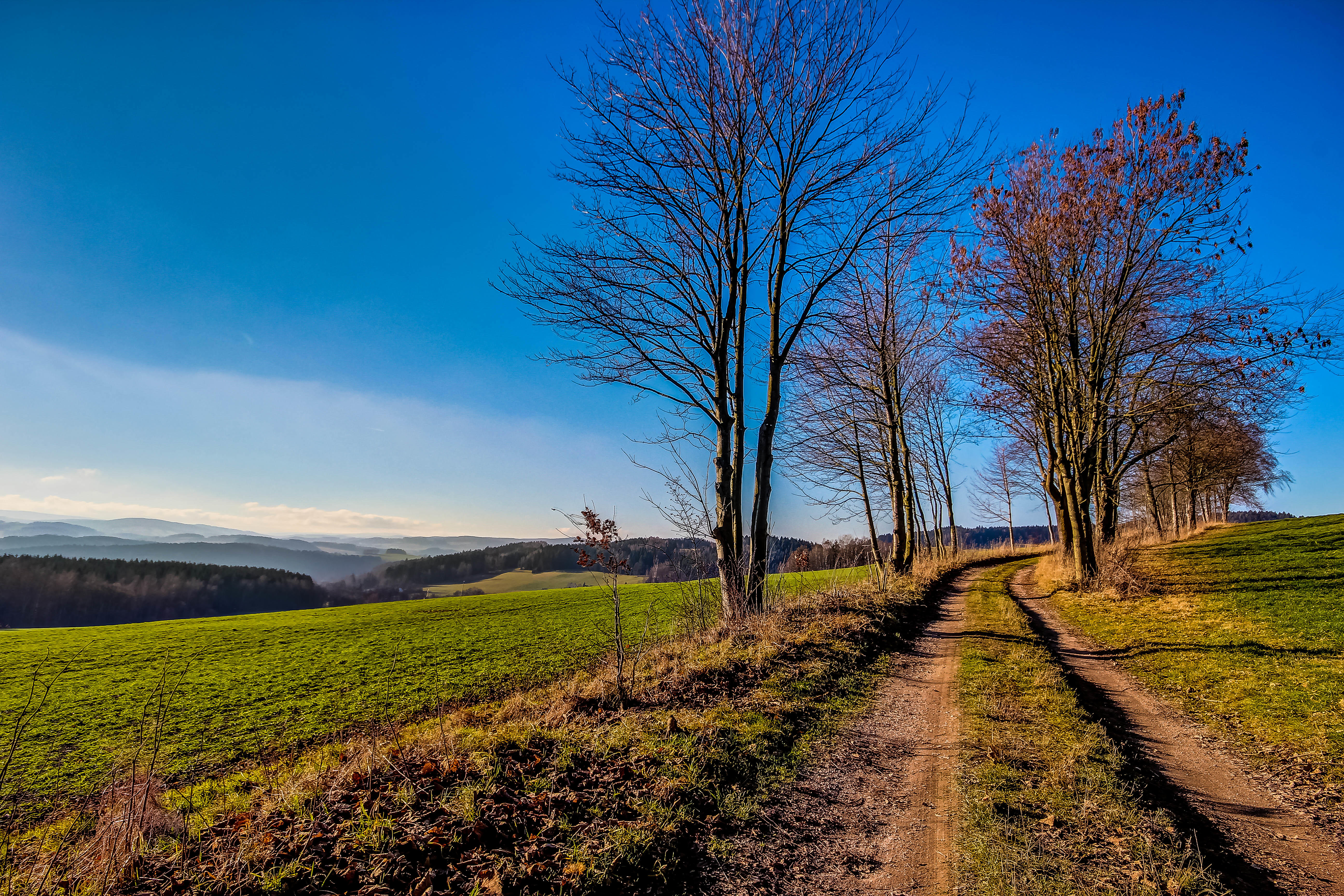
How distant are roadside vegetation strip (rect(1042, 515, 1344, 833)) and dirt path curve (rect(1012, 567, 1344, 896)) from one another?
0.25 metres

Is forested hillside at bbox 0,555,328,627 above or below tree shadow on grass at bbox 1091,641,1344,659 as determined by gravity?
below

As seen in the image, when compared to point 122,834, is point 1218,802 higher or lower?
lower

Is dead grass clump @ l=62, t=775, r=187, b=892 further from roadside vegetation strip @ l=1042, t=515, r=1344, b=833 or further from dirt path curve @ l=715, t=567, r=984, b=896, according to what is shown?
roadside vegetation strip @ l=1042, t=515, r=1344, b=833

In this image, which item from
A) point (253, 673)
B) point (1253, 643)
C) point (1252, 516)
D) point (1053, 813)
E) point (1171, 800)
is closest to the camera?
point (1053, 813)

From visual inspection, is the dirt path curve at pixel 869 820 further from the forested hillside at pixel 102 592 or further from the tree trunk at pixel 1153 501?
the tree trunk at pixel 1153 501

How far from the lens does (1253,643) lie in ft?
26.5

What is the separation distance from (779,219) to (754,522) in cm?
590

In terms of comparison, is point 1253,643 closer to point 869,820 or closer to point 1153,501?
point 869,820

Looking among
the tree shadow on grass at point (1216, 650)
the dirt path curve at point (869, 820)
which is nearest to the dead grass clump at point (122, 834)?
the dirt path curve at point (869, 820)

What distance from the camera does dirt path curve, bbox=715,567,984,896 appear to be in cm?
313

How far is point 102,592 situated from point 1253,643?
4251 cm

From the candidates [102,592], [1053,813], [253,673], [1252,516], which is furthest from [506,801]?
[1252,516]

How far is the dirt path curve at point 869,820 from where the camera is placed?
123 inches

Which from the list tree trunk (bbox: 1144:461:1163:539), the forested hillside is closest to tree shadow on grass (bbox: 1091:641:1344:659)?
tree trunk (bbox: 1144:461:1163:539)
